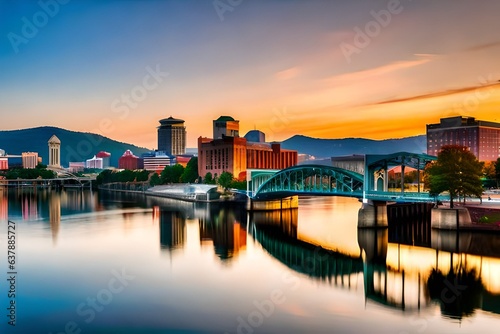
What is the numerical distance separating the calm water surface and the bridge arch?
3.97 metres

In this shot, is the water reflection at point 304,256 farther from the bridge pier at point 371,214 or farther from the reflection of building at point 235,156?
the reflection of building at point 235,156

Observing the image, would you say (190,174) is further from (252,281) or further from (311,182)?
(252,281)

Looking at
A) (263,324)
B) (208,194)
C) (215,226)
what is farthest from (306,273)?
(208,194)

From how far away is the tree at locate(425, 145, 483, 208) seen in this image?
33562mm

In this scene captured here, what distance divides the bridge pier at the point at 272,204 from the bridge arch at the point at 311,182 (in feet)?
2.72

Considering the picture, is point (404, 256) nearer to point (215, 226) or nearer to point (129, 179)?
point (215, 226)

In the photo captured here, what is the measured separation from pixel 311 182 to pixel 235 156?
157ft

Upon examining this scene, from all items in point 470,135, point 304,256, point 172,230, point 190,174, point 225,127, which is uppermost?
point 225,127

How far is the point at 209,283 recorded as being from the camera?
2225 centimetres

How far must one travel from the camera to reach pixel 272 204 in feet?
186

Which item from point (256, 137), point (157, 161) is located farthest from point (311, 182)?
point (157, 161)

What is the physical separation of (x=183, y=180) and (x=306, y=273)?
7955 cm

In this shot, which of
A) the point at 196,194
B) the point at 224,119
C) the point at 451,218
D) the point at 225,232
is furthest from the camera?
the point at 224,119

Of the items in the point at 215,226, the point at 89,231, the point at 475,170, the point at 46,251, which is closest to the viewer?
the point at 46,251
